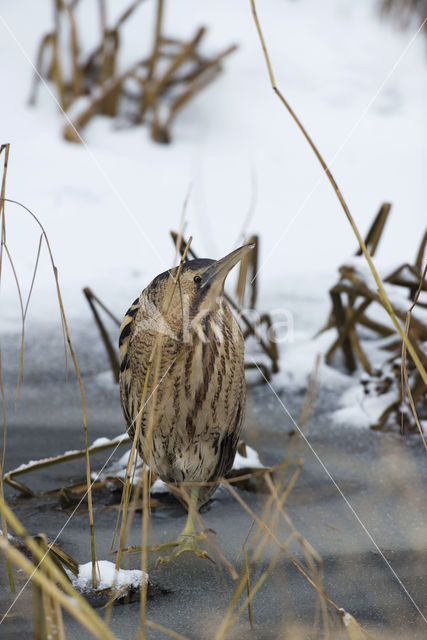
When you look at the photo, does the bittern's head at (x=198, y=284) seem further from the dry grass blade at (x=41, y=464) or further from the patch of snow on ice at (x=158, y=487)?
the patch of snow on ice at (x=158, y=487)

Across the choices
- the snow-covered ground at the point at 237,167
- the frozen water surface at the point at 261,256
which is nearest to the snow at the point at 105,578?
the frozen water surface at the point at 261,256

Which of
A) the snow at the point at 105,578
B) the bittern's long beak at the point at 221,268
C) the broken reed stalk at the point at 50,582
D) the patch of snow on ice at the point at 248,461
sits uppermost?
the bittern's long beak at the point at 221,268

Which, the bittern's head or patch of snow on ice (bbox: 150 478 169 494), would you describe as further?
patch of snow on ice (bbox: 150 478 169 494)

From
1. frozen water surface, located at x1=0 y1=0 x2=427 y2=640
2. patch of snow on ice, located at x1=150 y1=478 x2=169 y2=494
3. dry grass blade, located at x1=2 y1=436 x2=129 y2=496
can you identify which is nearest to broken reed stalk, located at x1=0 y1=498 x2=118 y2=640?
frozen water surface, located at x1=0 y1=0 x2=427 y2=640

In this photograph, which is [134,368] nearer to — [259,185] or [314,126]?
[259,185]

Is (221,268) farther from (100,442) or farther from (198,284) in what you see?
(100,442)

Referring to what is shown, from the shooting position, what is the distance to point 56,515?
4.79 feet

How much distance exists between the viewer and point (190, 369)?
138cm

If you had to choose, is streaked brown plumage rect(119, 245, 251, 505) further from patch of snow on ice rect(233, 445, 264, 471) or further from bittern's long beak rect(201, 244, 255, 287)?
patch of snow on ice rect(233, 445, 264, 471)

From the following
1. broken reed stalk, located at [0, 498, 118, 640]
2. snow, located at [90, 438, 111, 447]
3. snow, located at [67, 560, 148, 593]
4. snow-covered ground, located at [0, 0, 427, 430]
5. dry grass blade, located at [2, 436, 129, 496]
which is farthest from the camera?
snow-covered ground, located at [0, 0, 427, 430]

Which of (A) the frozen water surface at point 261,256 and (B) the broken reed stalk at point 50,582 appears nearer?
(B) the broken reed stalk at point 50,582

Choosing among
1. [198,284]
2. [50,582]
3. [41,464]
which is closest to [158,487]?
[41,464]

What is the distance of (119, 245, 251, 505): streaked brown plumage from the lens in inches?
52.9

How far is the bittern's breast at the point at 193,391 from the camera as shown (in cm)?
138
